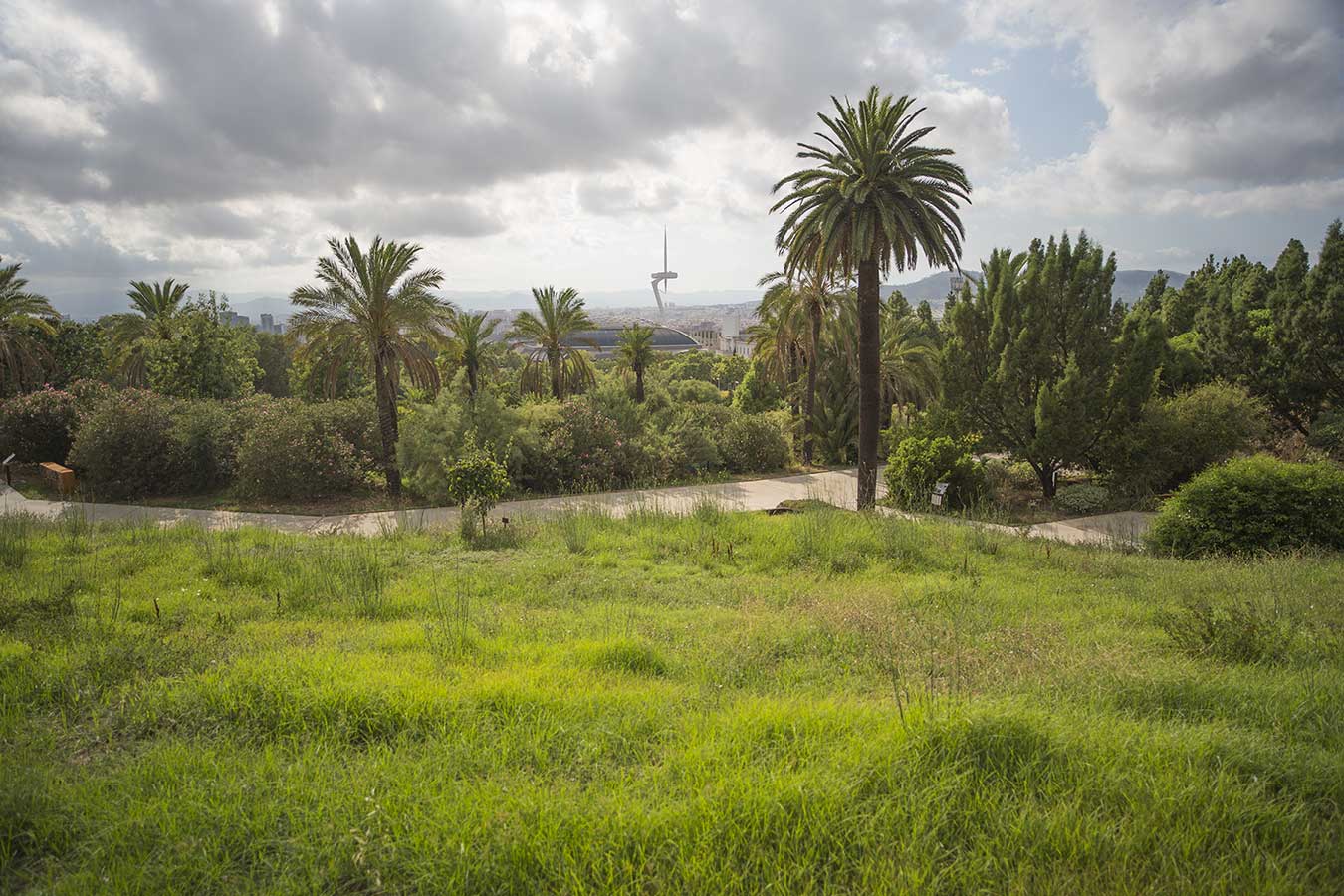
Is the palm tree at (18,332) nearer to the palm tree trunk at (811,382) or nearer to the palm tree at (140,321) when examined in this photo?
the palm tree at (140,321)

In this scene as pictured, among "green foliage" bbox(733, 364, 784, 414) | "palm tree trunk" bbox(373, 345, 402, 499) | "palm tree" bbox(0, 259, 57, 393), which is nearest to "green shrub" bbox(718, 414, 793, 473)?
"palm tree trunk" bbox(373, 345, 402, 499)

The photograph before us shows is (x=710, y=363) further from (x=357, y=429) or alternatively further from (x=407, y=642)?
(x=407, y=642)

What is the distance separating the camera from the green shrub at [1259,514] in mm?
11875

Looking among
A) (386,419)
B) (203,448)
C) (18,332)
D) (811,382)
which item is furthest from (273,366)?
(811,382)

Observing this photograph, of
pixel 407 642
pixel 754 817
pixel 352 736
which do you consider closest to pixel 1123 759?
pixel 754 817

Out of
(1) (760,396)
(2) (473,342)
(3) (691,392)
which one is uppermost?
(2) (473,342)

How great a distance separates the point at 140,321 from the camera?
28.8 meters

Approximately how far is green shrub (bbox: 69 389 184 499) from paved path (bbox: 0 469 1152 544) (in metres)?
1.41

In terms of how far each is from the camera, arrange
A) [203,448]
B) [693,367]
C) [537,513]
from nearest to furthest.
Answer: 1. [537,513]
2. [203,448]
3. [693,367]

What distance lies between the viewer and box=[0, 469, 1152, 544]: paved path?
43.4 ft

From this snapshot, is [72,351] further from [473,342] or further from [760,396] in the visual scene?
[760,396]

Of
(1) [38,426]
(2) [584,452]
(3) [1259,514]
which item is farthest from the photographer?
(1) [38,426]

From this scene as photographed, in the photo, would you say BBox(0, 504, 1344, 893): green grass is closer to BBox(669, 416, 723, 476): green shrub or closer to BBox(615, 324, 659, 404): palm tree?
BBox(669, 416, 723, 476): green shrub

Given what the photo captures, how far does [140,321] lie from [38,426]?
1089 cm
